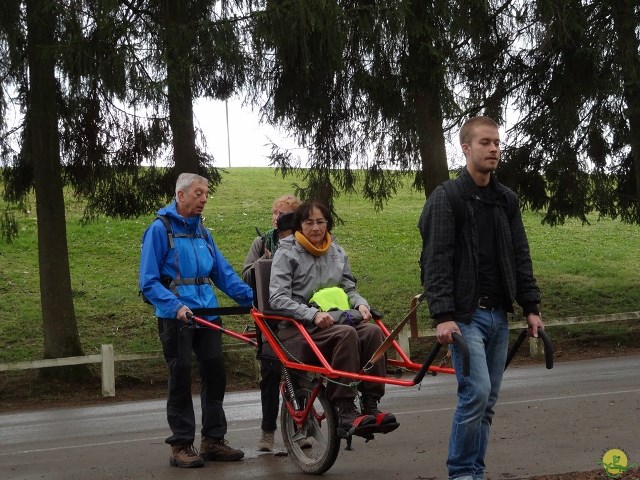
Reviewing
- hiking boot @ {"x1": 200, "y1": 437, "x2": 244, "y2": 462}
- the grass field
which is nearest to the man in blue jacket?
hiking boot @ {"x1": 200, "y1": 437, "x2": 244, "y2": 462}

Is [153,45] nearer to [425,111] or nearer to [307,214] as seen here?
[425,111]

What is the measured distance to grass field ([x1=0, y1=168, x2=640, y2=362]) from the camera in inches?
864

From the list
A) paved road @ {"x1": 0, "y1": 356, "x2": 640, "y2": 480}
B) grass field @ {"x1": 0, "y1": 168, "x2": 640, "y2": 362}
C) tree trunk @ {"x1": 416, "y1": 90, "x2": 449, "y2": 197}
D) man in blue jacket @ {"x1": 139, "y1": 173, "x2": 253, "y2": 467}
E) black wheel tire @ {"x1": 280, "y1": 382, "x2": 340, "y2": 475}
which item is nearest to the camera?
black wheel tire @ {"x1": 280, "y1": 382, "x2": 340, "y2": 475}

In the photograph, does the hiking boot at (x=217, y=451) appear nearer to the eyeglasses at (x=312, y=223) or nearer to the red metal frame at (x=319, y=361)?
the red metal frame at (x=319, y=361)

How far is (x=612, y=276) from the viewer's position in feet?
94.4

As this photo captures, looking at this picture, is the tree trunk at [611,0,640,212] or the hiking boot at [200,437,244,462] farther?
the tree trunk at [611,0,640,212]

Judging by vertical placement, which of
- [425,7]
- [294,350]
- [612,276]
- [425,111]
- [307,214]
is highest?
[425,7]

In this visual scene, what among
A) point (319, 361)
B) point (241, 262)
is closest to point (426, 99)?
point (319, 361)

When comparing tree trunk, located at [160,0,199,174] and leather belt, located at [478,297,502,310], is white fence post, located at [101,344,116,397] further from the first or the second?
leather belt, located at [478,297,502,310]

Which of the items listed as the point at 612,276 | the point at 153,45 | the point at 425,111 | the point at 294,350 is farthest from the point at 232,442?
the point at 612,276

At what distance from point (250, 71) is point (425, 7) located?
111 inches

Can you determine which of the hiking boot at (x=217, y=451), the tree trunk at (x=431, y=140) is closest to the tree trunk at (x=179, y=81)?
the tree trunk at (x=431, y=140)

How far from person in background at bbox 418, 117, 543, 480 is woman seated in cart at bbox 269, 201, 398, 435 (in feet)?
3.45

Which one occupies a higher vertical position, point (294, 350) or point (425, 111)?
point (425, 111)
